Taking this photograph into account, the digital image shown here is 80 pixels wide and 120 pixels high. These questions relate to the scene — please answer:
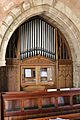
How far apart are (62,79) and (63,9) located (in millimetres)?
2024

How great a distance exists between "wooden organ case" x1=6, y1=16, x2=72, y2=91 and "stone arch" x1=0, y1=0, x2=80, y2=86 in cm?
26

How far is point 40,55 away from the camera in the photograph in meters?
6.62

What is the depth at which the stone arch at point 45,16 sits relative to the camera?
562 centimetres

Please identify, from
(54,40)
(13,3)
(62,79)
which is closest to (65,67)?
(62,79)

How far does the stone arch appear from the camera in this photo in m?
5.62

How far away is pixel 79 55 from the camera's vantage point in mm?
6617

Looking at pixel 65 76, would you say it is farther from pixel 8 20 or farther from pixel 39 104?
pixel 8 20

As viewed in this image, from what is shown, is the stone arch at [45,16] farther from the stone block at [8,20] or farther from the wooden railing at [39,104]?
the wooden railing at [39,104]

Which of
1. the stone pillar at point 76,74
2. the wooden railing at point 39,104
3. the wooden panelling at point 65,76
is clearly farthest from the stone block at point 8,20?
the stone pillar at point 76,74

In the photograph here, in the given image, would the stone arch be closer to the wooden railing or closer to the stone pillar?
the stone pillar

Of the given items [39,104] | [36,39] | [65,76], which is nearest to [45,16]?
[36,39]

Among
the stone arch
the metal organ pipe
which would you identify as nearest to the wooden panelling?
the stone arch

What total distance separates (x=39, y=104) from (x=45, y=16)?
94.7 inches

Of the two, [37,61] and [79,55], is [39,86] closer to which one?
[37,61]
